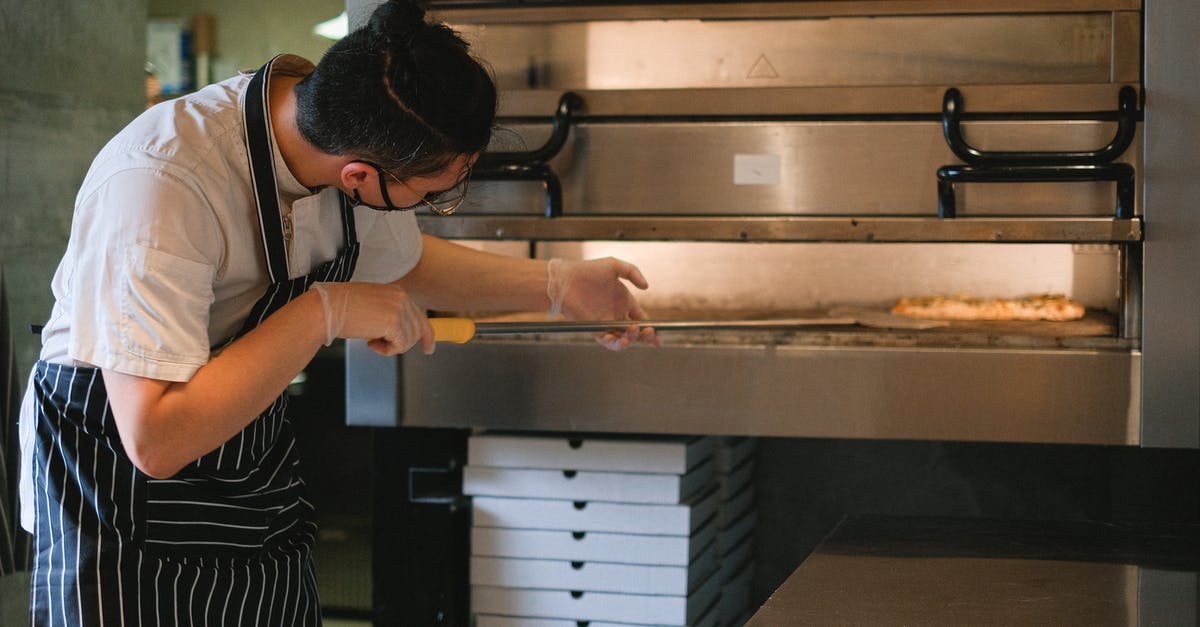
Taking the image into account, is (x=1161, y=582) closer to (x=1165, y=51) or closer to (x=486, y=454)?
(x=1165, y=51)

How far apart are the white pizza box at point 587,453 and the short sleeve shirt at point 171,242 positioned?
0.73 metres

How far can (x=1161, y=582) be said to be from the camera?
1.37 metres

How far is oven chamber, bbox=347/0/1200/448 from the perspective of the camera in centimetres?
200

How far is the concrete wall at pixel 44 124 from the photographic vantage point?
2.15 metres

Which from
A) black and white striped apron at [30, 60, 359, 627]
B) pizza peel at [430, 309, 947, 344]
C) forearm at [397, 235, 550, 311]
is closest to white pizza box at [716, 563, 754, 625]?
pizza peel at [430, 309, 947, 344]

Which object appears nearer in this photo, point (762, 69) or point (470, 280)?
point (470, 280)

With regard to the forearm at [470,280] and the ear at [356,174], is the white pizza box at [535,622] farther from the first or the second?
the ear at [356,174]

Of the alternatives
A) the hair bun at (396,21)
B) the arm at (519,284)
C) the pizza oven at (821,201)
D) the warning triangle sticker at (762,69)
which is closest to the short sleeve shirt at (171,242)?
the hair bun at (396,21)

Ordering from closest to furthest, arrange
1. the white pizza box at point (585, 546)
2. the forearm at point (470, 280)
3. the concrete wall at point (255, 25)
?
the forearm at point (470, 280)
the white pizza box at point (585, 546)
the concrete wall at point (255, 25)

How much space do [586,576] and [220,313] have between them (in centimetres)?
92

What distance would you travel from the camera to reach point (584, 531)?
6.95ft

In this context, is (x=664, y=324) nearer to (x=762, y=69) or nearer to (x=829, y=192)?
(x=829, y=192)

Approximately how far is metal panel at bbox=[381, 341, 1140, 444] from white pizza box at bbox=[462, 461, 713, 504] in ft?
0.26

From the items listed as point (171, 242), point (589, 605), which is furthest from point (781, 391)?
point (171, 242)
